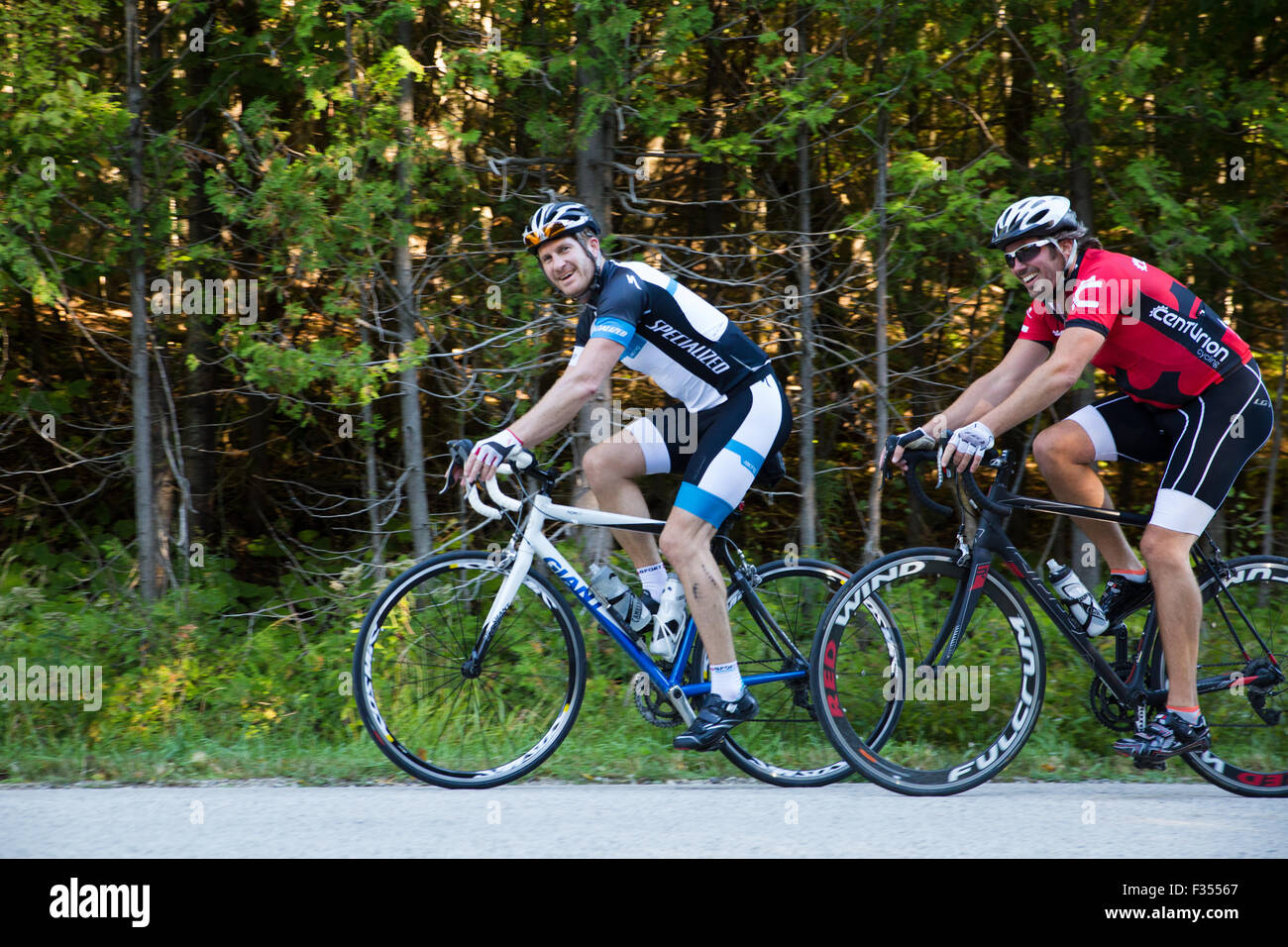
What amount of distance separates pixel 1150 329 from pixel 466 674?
121 inches

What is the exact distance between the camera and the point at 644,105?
6.43 m

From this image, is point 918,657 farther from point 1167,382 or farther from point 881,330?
point 881,330

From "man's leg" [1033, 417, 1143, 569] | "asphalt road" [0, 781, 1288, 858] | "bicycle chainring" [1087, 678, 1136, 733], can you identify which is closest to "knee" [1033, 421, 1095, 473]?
"man's leg" [1033, 417, 1143, 569]

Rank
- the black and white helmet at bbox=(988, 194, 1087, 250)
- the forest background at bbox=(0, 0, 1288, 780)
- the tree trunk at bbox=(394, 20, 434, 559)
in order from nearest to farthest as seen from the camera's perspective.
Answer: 1. the black and white helmet at bbox=(988, 194, 1087, 250)
2. the forest background at bbox=(0, 0, 1288, 780)
3. the tree trunk at bbox=(394, 20, 434, 559)

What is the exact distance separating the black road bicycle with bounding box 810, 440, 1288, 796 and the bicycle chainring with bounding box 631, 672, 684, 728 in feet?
2.01

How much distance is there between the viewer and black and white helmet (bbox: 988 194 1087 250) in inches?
166

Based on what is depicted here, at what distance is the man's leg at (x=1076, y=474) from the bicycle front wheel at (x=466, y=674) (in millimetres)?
2074

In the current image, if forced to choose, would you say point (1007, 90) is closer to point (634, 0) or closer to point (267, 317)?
point (634, 0)

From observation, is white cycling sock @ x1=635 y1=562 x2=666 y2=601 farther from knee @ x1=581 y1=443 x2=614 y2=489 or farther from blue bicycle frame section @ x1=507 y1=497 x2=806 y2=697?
knee @ x1=581 y1=443 x2=614 y2=489

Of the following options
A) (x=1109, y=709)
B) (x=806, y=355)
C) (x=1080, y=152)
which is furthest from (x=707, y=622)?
(x=1080, y=152)

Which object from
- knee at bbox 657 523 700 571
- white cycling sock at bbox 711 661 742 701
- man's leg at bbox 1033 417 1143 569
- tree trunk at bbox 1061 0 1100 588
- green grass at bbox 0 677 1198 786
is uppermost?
tree trunk at bbox 1061 0 1100 588

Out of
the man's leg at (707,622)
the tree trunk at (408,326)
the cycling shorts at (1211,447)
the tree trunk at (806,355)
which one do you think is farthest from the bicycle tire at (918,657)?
the tree trunk at (408,326)

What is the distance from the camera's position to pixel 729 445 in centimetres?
440

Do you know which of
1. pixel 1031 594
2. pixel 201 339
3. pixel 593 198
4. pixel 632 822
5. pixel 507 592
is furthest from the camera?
pixel 201 339
